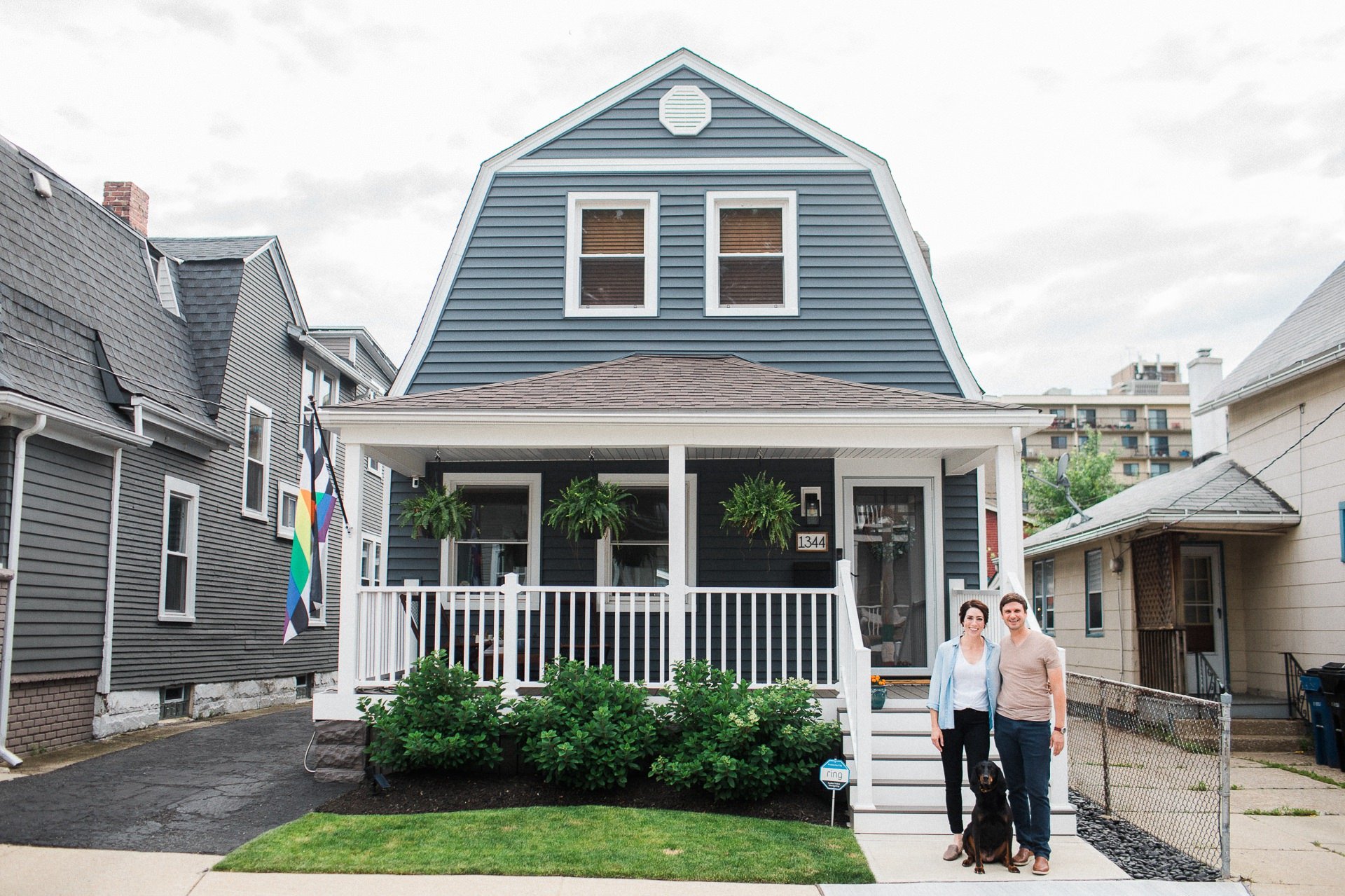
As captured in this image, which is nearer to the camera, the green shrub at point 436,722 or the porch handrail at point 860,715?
the porch handrail at point 860,715

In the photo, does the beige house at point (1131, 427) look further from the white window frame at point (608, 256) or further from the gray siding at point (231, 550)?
the white window frame at point (608, 256)

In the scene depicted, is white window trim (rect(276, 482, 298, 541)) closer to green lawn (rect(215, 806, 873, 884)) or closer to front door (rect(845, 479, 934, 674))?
front door (rect(845, 479, 934, 674))

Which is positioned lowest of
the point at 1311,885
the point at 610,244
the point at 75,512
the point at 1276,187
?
the point at 1311,885

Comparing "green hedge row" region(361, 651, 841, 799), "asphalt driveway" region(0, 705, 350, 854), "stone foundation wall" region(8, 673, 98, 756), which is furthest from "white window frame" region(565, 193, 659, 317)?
"stone foundation wall" region(8, 673, 98, 756)

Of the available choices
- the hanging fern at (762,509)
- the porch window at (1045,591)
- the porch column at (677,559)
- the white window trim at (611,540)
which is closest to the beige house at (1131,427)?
the porch window at (1045,591)

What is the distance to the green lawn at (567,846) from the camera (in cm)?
617

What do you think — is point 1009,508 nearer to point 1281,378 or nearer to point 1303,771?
point 1303,771

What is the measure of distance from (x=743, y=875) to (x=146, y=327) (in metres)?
10.6

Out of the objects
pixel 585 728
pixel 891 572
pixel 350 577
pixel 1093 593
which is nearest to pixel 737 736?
pixel 585 728

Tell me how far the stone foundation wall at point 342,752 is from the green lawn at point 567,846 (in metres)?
0.97

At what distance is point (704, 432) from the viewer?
888 cm

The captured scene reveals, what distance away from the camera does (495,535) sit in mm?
10828

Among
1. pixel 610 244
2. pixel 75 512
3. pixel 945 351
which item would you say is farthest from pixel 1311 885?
pixel 75 512

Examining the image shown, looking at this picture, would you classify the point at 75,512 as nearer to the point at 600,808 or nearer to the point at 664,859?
the point at 600,808
